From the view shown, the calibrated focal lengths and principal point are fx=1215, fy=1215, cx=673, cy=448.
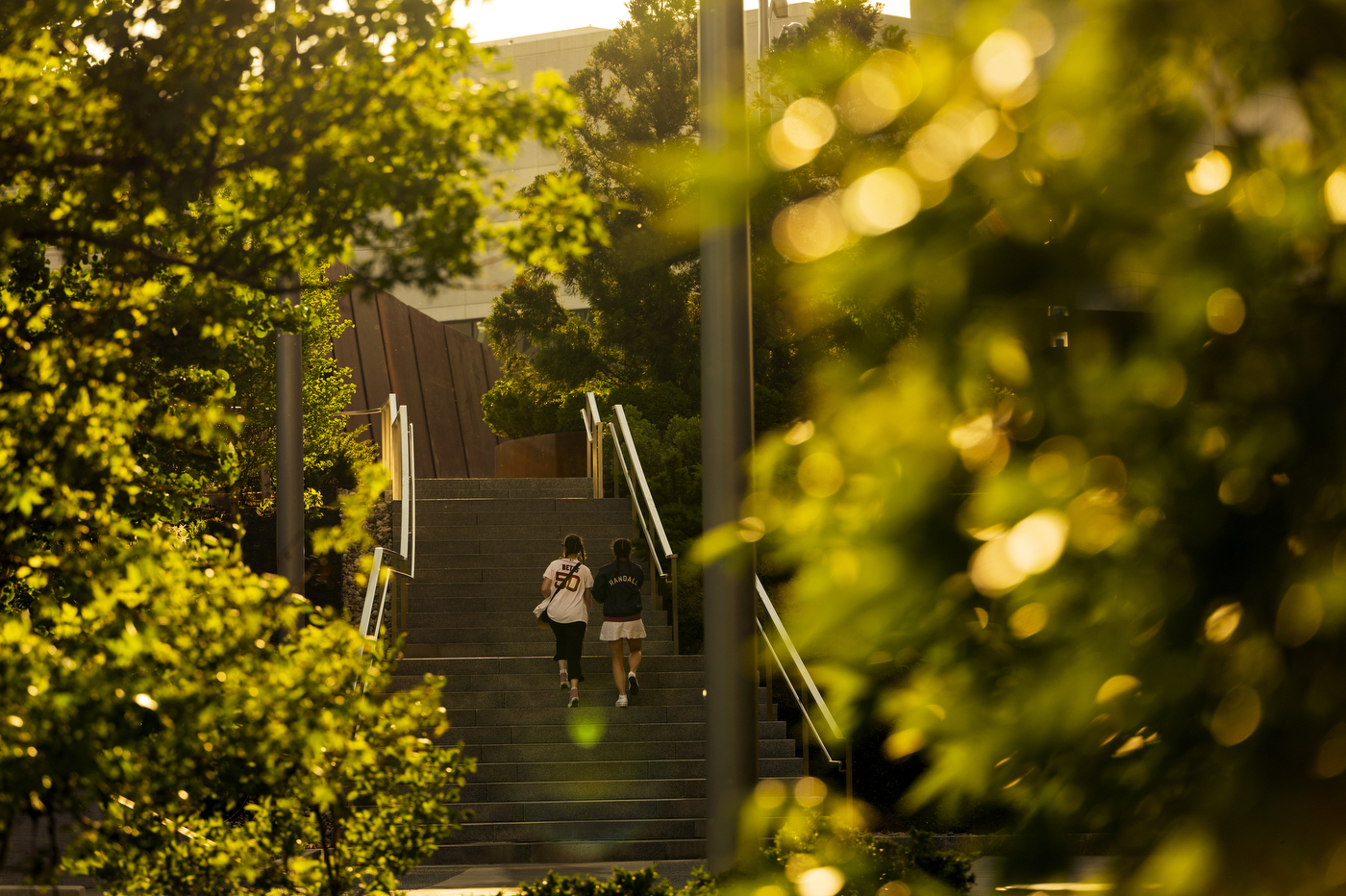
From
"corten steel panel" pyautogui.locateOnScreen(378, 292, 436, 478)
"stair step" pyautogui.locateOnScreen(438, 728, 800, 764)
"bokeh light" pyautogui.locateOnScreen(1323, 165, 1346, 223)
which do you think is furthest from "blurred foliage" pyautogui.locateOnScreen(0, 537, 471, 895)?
"corten steel panel" pyautogui.locateOnScreen(378, 292, 436, 478)

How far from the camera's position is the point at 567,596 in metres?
10.0

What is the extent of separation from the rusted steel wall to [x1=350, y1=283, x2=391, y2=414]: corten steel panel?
21 mm

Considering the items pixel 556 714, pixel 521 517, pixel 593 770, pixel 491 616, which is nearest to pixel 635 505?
pixel 521 517

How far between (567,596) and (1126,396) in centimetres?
918

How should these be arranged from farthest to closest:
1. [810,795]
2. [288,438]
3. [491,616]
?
[491,616]
[288,438]
[810,795]

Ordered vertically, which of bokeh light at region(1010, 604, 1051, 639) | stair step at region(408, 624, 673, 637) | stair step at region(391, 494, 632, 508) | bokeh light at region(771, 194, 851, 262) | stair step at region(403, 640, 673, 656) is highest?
stair step at region(391, 494, 632, 508)

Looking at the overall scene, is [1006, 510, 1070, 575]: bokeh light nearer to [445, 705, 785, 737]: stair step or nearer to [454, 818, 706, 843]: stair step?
[454, 818, 706, 843]: stair step

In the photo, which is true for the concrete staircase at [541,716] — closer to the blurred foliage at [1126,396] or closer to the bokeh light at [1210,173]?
the blurred foliage at [1126,396]

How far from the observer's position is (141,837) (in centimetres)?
316

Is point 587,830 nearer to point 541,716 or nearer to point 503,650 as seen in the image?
point 541,716

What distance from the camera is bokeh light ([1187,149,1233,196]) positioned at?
1.01m

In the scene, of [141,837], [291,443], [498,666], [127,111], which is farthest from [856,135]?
[498,666]

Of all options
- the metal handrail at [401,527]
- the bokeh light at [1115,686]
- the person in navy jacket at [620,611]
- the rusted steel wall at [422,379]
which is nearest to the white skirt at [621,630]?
the person in navy jacket at [620,611]

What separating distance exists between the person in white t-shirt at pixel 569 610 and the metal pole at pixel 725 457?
15.7 ft
